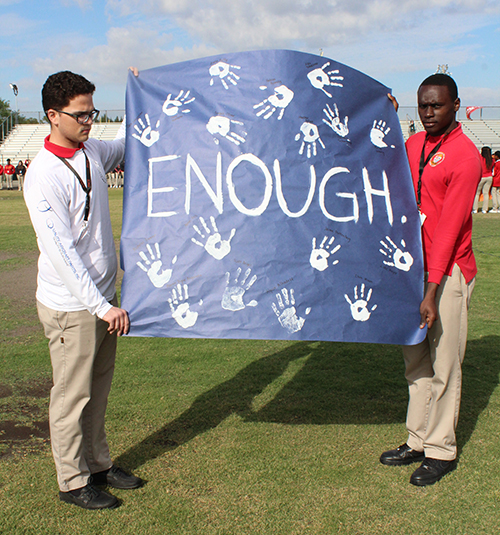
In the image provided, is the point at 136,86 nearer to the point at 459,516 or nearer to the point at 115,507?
the point at 115,507

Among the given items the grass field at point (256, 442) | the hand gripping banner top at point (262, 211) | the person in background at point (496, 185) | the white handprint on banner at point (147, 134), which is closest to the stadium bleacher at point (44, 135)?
the person in background at point (496, 185)

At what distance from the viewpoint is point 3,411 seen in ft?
12.1

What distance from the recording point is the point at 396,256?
283 cm

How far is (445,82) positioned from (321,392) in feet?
7.50

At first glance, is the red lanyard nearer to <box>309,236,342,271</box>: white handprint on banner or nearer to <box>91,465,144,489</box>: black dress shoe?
<box>309,236,342,271</box>: white handprint on banner

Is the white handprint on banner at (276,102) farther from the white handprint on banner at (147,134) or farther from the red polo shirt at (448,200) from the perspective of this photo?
the red polo shirt at (448,200)

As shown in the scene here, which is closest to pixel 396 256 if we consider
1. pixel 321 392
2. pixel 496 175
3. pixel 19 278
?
pixel 321 392

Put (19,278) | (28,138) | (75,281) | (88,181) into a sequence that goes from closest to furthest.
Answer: (75,281) → (88,181) → (19,278) → (28,138)

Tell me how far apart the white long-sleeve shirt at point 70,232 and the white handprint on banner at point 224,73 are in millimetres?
736

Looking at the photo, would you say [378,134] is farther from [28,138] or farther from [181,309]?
[28,138]

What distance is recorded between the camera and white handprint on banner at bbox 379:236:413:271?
2.82 m

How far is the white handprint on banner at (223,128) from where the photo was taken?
2.76 meters

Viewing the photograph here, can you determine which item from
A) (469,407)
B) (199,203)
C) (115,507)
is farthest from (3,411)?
(469,407)

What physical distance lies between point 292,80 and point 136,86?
0.82 m
